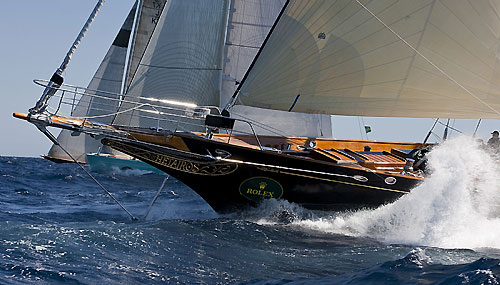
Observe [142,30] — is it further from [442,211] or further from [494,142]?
[442,211]

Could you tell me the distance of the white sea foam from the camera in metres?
10.6

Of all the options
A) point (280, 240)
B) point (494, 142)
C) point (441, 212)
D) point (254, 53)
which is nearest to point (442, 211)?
point (441, 212)

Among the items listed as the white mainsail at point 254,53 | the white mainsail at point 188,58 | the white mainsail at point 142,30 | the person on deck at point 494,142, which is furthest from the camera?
the white mainsail at point 142,30

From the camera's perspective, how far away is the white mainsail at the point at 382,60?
11000mm

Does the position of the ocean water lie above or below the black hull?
below

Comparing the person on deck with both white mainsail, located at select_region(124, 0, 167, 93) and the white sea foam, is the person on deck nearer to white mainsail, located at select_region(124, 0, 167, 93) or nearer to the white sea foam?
the white sea foam

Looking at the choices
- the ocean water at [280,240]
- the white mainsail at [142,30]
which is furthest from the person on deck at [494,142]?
the white mainsail at [142,30]

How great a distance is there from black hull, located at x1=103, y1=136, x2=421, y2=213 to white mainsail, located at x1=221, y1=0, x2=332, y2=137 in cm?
494

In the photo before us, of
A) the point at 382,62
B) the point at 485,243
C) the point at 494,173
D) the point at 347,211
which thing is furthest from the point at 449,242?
the point at 382,62

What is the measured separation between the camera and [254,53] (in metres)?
17.5

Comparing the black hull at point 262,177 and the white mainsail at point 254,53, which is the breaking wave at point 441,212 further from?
the white mainsail at point 254,53

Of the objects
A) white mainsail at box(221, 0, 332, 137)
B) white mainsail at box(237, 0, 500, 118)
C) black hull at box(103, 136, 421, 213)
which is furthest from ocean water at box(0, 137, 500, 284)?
white mainsail at box(221, 0, 332, 137)

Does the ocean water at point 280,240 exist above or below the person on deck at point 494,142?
below

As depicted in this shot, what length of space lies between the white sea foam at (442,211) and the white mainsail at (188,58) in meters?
7.73
